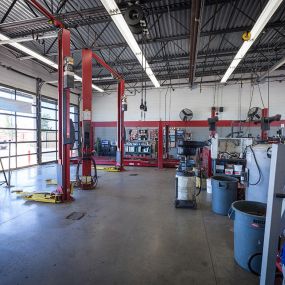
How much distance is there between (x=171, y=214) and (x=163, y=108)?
924cm

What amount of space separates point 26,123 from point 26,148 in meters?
1.15

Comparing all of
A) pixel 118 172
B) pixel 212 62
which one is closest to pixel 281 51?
pixel 212 62

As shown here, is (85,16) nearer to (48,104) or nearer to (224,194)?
(224,194)

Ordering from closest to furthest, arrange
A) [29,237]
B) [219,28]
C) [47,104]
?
[29,237] < [219,28] < [47,104]

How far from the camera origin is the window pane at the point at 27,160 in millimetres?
8794

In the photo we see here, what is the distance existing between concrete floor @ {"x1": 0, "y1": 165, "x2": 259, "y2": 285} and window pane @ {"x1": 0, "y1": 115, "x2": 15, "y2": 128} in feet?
14.2

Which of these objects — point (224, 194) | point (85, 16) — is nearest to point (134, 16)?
point (85, 16)

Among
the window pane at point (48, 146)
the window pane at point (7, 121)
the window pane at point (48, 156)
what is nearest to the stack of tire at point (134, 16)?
the window pane at point (7, 121)

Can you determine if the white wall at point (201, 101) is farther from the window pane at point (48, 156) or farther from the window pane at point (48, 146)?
the window pane at point (48, 156)

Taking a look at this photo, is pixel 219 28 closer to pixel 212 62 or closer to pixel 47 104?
pixel 212 62

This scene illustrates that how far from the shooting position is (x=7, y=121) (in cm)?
790

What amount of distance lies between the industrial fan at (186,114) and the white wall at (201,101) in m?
0.41

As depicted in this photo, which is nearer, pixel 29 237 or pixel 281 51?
pixel 29 237

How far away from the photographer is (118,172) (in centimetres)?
797
